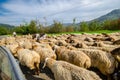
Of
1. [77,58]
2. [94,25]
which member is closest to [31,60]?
[77,58]

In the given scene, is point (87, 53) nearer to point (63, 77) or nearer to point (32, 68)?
point (32, 68)

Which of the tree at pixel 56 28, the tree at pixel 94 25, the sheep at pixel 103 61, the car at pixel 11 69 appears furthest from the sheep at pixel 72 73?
the tree at pixel 94 25

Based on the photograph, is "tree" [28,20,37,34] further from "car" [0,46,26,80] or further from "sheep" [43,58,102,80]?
"car" [0,46,26,80]

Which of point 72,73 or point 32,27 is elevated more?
point 72,73

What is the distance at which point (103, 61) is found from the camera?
28.5 feet

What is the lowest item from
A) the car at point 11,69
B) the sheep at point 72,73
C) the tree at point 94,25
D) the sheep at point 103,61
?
the tree at point 94,25

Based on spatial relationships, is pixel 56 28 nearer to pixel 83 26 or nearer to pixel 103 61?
pixel 83 26

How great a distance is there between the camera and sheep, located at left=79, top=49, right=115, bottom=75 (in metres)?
8.62

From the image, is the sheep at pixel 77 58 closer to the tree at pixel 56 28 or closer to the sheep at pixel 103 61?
the sheep at pixel 103 61

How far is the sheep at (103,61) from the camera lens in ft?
28.3

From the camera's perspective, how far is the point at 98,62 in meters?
8.98

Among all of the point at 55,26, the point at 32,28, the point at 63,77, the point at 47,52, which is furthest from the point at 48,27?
the point at 63,77

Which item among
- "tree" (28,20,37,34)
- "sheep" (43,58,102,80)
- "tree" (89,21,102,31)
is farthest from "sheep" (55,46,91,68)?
"tree" (28,20,37,34)

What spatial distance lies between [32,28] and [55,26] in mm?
9491
